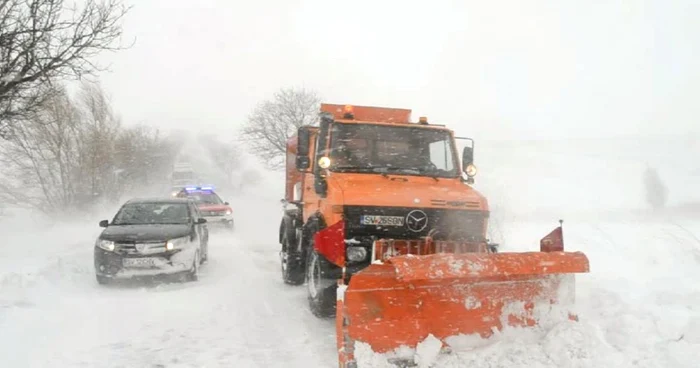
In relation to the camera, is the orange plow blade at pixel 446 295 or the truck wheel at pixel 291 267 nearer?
the orange plow blade at pixel 446 295

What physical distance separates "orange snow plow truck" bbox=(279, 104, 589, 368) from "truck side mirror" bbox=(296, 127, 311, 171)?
0.02 metres

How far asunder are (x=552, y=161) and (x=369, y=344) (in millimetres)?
70309

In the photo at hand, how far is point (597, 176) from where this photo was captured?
206 ft

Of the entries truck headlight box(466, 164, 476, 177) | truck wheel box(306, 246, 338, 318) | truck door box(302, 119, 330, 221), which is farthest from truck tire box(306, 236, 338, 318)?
truck headlight box(466, 164, 476, 177)

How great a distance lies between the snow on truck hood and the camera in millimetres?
5727

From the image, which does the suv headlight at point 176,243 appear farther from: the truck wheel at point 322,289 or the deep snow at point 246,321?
the truck wheel at point 322,289

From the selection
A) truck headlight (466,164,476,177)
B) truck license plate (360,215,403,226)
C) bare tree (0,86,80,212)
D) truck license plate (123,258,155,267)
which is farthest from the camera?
bare tree (0,86,80,212)

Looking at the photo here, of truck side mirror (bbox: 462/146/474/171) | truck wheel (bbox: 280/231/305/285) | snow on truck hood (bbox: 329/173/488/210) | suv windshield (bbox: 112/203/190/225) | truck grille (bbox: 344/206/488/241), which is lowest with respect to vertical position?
truck wheel (bbox: 280/231/305/285)

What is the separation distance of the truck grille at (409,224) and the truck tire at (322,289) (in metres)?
0.75

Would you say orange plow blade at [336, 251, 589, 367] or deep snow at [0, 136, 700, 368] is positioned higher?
orange plow blade at [336, 251, 589, 367]

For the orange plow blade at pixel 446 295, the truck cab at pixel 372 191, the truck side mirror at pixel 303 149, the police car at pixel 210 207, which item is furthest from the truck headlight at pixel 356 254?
the police car at pixel 210 207

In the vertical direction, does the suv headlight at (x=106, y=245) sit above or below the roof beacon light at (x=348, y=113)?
below

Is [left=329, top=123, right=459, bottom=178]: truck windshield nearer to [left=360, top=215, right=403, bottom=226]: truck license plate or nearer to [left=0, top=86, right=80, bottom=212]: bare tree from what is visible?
[left=360, top=215, right=403, bottom=226]: truck license plate

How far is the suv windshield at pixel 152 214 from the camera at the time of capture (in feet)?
31.0
